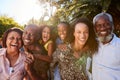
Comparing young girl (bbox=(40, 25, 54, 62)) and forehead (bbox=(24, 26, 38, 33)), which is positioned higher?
forehead (bbox=(24, 26, 38, 33))

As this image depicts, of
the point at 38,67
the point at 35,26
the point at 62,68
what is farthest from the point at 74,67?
the point at 35,26

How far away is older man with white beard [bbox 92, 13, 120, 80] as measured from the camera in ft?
13.5

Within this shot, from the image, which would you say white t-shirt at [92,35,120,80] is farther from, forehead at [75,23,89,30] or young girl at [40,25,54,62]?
young girl at [40,25,54,62]

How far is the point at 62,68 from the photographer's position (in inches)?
173

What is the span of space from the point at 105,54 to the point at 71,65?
0.48 metres

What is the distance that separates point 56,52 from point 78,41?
14.9 inches

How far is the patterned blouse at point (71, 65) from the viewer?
4316 mm

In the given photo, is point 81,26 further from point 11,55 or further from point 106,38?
point 11,55

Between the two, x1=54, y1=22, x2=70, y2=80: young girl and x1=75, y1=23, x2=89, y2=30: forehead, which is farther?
x1=54, y1=22, x2=70, y2=80: young girl

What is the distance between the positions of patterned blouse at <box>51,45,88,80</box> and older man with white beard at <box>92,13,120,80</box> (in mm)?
154

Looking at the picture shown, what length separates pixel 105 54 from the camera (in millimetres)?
4195

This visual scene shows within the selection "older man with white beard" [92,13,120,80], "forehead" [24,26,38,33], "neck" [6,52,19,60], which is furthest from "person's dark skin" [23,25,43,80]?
"older man with white beard" [92,13,120,80]

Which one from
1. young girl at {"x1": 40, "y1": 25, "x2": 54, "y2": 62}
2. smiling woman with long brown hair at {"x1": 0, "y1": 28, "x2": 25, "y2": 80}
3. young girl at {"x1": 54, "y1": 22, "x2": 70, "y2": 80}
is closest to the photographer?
smiling woman with long brown hair at {"x1": 0, "y1": 28, "x2": 25, "y2": 80}

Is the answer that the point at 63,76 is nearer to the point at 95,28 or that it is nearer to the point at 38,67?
the point at 38,67
